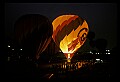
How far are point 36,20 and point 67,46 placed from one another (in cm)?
305

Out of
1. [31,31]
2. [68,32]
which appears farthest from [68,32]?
[31,31]

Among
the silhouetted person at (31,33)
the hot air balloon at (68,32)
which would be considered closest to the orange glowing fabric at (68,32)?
the hot air balloon at (68,32)

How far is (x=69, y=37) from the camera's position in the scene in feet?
42.7

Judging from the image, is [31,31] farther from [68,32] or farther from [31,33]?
[68,32]

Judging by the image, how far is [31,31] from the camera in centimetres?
1030

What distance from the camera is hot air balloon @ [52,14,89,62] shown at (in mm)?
A: 12930

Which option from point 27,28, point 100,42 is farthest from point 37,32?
point 100,42

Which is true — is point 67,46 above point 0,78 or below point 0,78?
above

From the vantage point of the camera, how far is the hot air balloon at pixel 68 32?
42.4 feet

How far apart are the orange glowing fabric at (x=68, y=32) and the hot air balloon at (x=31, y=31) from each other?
8.08ft

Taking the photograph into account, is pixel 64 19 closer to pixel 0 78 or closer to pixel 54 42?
pixel 54 42

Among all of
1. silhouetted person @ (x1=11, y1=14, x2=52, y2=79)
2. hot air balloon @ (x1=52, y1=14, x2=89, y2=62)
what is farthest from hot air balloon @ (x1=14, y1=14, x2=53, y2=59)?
hot air balloon @ (x1=52, y1=14, x2=89, y2=62)

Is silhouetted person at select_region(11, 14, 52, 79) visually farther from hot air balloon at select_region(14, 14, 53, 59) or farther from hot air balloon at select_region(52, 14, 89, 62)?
hot air balloon at select_region(52, 14, 89, 62)

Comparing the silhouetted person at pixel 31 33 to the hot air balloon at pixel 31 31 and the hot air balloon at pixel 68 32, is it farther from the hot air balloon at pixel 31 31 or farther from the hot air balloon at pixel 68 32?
the hot air balloon at pixel 68 32
